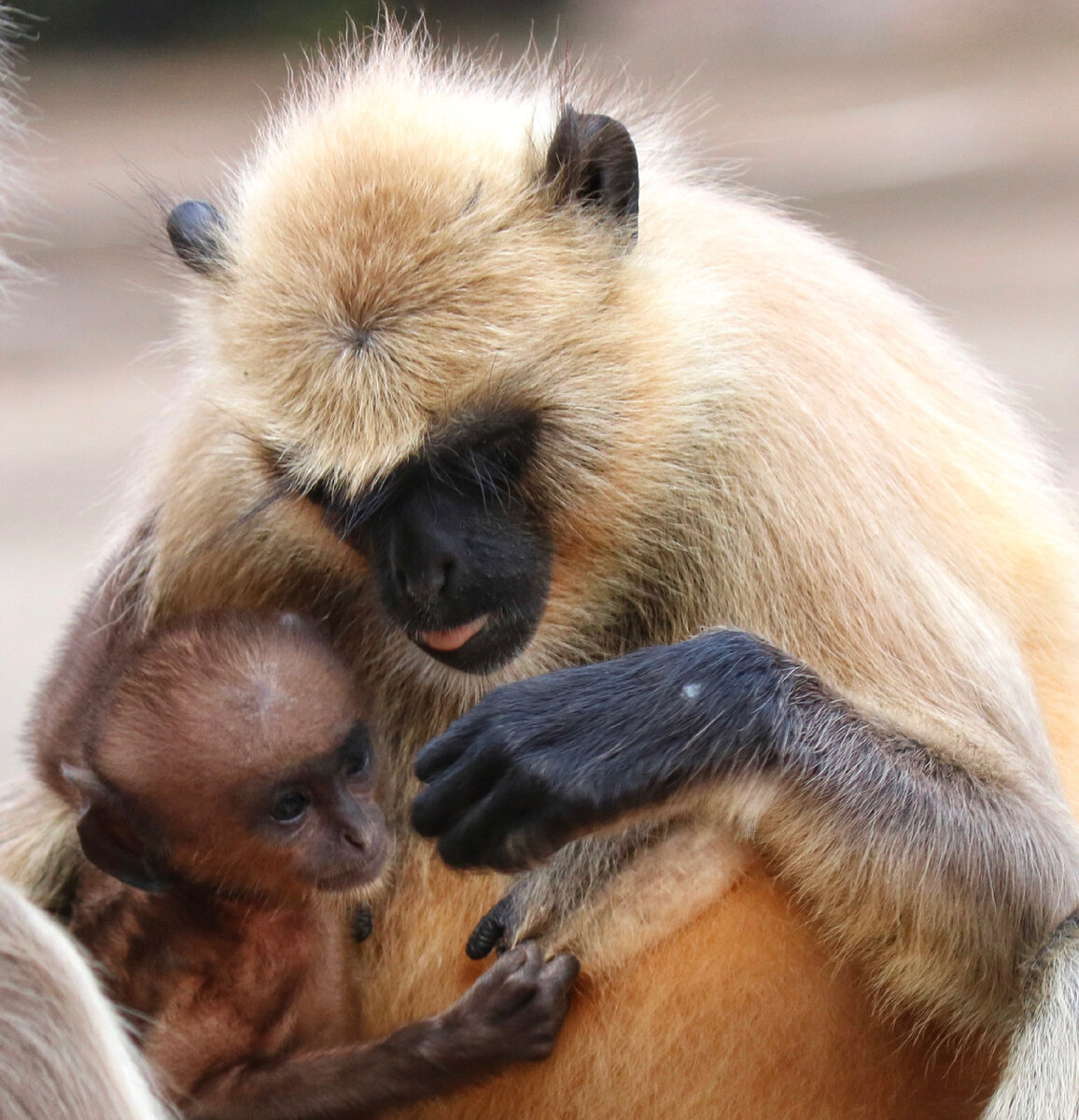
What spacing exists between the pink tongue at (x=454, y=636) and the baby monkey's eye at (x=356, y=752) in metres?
0.21

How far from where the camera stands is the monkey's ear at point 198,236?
8.61 feet

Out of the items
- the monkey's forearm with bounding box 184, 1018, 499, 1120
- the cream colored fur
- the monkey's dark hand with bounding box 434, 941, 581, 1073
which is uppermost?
the cream colored fur

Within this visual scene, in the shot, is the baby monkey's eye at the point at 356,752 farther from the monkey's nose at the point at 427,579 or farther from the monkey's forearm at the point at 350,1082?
the monkey's forearm at the point at 350,1082

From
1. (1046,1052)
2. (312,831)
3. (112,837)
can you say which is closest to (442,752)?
(312,831)

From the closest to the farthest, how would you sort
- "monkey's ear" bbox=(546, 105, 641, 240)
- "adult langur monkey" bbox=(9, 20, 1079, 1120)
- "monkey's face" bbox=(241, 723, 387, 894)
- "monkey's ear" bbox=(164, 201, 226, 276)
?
"adult langur monkey" bbox=(9, 20, 1079, 1120), "monkey's face" bbox=(241, 723, 387, 894), "monkey's ear" bbox=(546, 105, 641, 240), "monkey's ear" bbox=(164, 201, 226, 276)

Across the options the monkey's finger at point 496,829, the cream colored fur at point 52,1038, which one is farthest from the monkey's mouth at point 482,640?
the cream colored fur at point 52,1038

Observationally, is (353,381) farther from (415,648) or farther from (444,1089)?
(444,1089)

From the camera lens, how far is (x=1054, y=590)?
2.77m

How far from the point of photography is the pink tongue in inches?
92.7

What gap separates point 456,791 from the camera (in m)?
2.20

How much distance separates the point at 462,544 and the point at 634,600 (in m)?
0.37

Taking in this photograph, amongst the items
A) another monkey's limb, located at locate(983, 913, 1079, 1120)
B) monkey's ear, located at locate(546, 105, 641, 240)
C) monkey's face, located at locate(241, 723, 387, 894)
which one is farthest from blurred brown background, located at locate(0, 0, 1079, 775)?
another monkey's limb, located at locate(983, 913, 1079, 1120)

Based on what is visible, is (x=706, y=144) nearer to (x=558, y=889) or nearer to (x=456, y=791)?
(x=558, y=889)

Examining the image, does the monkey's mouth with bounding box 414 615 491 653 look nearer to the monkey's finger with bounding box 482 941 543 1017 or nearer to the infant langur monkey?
the infant langur monkey
